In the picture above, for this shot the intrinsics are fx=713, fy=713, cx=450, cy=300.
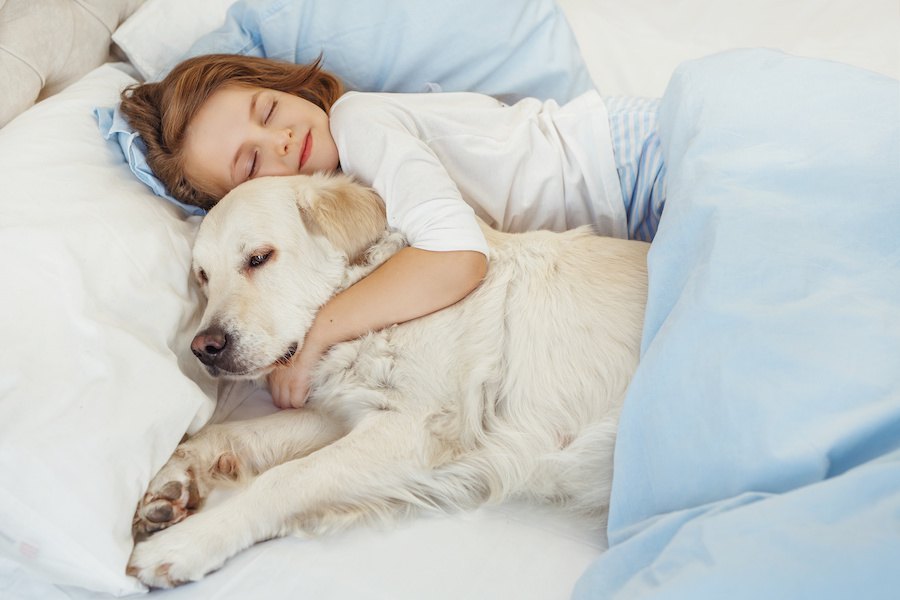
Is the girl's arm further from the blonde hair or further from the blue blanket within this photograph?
the blonde hair

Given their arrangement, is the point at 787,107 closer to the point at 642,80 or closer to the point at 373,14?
the point at 642,80

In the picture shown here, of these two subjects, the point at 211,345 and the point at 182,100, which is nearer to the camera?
the point at 211,345

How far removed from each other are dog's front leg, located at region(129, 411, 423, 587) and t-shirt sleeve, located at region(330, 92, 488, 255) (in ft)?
1.56

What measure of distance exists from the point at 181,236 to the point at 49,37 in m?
0.93

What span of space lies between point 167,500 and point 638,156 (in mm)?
1692

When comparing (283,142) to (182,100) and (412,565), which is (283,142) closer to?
(182,100)

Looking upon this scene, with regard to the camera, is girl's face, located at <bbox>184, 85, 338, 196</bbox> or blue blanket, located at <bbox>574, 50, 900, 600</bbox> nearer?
blue blanket, located at <bbox>574, 50, 900, 600</bbox>

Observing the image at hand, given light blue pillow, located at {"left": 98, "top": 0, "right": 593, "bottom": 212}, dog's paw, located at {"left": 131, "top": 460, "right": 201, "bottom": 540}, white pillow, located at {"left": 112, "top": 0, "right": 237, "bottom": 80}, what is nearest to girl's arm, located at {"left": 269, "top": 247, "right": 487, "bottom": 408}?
dog's paw, located at {"left": 131, "top": 460, "right": 201, "bottom": 540}

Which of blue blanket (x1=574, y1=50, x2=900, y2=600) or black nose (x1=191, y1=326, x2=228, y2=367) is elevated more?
blue blanket (x1=574, y1=50, x2=900, y2=600)

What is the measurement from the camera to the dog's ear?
188cm

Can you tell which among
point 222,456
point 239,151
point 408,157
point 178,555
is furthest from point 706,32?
point 178,555

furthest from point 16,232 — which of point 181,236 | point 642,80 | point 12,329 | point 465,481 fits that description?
point 642,80

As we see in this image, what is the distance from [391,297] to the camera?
179 cm

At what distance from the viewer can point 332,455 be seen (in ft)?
5.30
